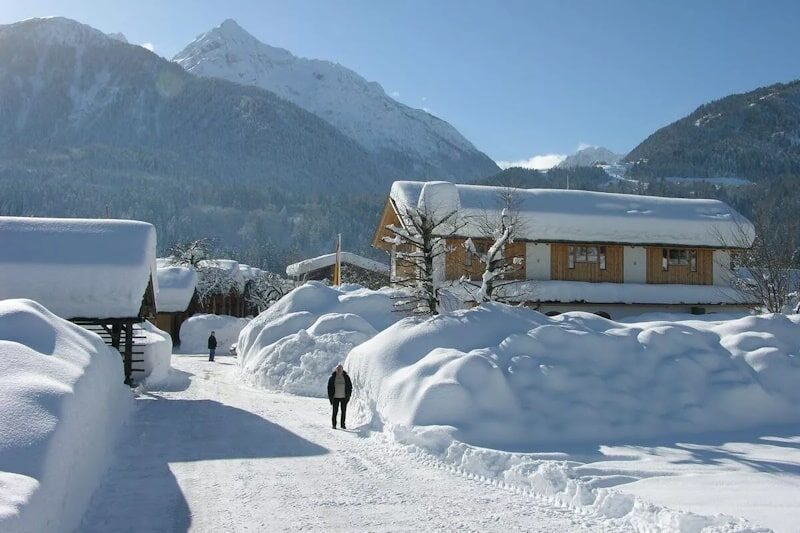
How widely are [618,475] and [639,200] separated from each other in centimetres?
2420

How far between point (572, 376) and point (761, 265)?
618 inches

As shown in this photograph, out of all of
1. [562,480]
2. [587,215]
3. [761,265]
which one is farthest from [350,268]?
[562,480]

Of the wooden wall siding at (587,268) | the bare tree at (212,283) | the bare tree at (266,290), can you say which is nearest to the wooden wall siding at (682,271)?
the wooden wall siding at (587,268)

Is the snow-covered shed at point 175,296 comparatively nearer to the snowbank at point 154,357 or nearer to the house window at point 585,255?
the snowbank at point 154,357

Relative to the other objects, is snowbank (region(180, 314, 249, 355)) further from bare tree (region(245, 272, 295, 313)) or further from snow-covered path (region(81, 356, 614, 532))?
snow-covered path (region(81, 356, 614, 532))

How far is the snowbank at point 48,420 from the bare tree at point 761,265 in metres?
20.4

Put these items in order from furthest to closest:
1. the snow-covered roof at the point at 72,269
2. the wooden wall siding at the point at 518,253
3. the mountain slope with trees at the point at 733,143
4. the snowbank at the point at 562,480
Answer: the mountain slope with trees at the point at 733,143 → the wooden wall siding at the point at 518,253 → the snow-covered roof at the point at 72,269 → the snowbank at the point at 562,480

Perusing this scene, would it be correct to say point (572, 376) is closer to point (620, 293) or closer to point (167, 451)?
point (167, 451)

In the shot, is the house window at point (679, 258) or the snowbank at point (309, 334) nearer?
the snowbank at point (309, 334)

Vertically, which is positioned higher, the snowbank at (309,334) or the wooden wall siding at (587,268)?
the wooden wall siding at (587,268)

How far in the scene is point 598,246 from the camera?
30.3 metres

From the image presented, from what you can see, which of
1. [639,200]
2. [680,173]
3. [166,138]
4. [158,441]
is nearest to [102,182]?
[166,138]

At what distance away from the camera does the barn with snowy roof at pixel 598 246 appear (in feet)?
93.6

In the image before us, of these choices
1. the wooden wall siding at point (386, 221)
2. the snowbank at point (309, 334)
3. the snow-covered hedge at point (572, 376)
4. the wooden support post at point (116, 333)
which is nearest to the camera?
the snow-covered hedge at point (572, 376)
